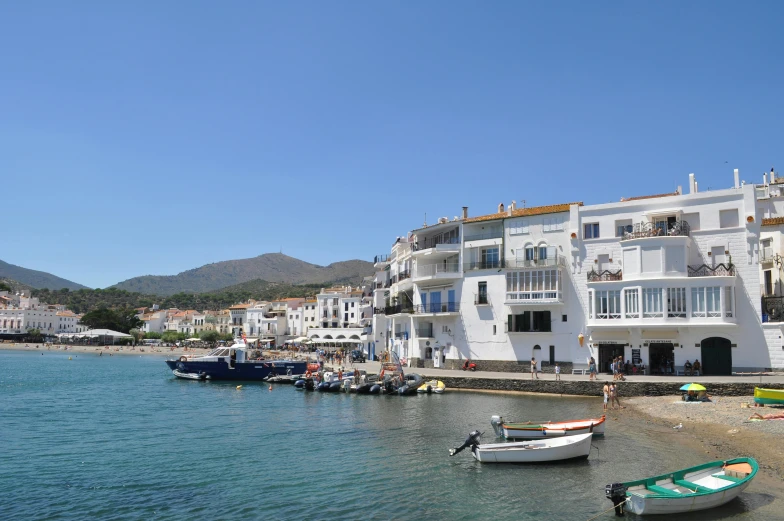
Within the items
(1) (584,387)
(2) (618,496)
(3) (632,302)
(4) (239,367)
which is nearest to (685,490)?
(2) (618,496)

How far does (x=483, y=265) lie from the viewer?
49.6 metres

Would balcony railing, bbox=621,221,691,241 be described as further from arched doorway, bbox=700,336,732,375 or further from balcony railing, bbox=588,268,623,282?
arched doorway, bbox=700,336,732,375

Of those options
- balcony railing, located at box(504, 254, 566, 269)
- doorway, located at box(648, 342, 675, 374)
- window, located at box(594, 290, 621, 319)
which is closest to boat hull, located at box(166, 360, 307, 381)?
balcony railing, located at box(504, 254, 566, 269)

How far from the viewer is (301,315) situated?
12962 centimetres

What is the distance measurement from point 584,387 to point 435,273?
17.4m

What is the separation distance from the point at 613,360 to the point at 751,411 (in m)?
15.3

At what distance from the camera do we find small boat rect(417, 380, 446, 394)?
41.6 m

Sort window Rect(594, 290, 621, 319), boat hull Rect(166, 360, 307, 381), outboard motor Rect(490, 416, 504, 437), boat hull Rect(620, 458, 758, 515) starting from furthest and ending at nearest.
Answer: boat hull Rect(166, 360, 307, 381) → window Rect(594, 290, 621, 319) → outboard motor Rect(490, 416, 504, 437) → boat hull Rect(620, 458, 758, 515)

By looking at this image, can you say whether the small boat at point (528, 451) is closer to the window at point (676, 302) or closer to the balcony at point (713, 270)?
the window at point (676, 302)

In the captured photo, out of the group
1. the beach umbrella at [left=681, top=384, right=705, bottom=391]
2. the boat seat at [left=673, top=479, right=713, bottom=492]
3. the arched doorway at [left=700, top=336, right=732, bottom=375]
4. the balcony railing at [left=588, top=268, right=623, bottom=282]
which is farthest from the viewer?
the balcony railing at [left=588, top=268, right=623, bottom=282]

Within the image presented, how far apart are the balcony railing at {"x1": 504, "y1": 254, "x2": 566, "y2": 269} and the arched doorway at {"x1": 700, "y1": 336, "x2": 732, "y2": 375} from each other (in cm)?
1132

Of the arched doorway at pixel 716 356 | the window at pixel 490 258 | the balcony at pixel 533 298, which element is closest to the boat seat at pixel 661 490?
the arched doorway at pixel 716 356

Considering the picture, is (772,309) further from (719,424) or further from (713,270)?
(719,424)

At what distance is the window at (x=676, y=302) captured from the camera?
40.4 m
